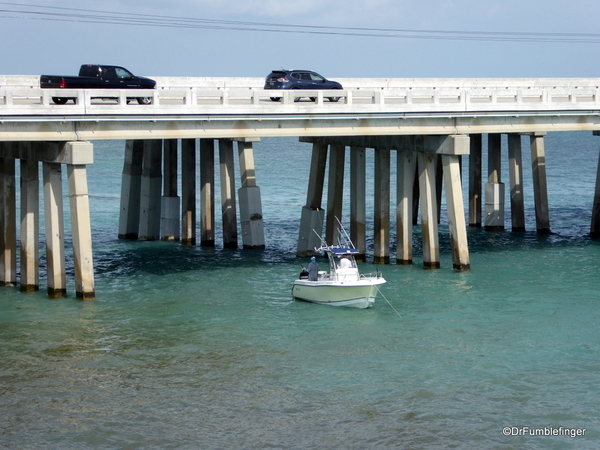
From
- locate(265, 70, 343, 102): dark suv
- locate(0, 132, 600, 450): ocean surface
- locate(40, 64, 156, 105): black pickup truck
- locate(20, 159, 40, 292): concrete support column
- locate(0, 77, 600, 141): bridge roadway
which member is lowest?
locate(0, 132, 600, 450): ocean surface

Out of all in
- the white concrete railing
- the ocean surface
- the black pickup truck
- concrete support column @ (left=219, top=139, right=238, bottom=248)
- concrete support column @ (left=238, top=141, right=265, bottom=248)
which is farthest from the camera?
concrete support column @ (left=219, top=139, right=238, bottom=248)

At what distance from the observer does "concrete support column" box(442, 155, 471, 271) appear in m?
34.0

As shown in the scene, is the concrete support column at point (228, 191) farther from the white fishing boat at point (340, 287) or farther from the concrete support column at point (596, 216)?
the concrete support column at point (596, 216)

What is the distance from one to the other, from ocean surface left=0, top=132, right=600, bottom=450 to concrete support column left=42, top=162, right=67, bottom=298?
26.6 inches

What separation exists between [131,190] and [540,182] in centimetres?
1876

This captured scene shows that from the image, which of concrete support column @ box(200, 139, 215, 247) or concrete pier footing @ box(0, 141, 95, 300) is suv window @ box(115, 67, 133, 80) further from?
concrete support column @ box(200, 139, 215, 247)

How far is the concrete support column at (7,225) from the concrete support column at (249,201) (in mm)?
9261

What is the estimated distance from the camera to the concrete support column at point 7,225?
31.6 meters

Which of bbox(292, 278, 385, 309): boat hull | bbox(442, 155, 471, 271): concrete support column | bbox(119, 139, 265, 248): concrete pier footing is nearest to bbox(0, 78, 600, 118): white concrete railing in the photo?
bbox(442, 155, 471, 271): concrete support column

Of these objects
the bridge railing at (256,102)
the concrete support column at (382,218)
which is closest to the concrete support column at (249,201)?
the bridge railing at (256,102)

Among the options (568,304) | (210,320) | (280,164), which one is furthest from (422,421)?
(280,164)

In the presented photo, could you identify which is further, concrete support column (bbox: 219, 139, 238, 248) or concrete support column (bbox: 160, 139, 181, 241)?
concrete support column (bbox: 160, 139, 181, 241)

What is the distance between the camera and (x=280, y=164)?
354ft

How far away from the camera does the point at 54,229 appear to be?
29000 mm
